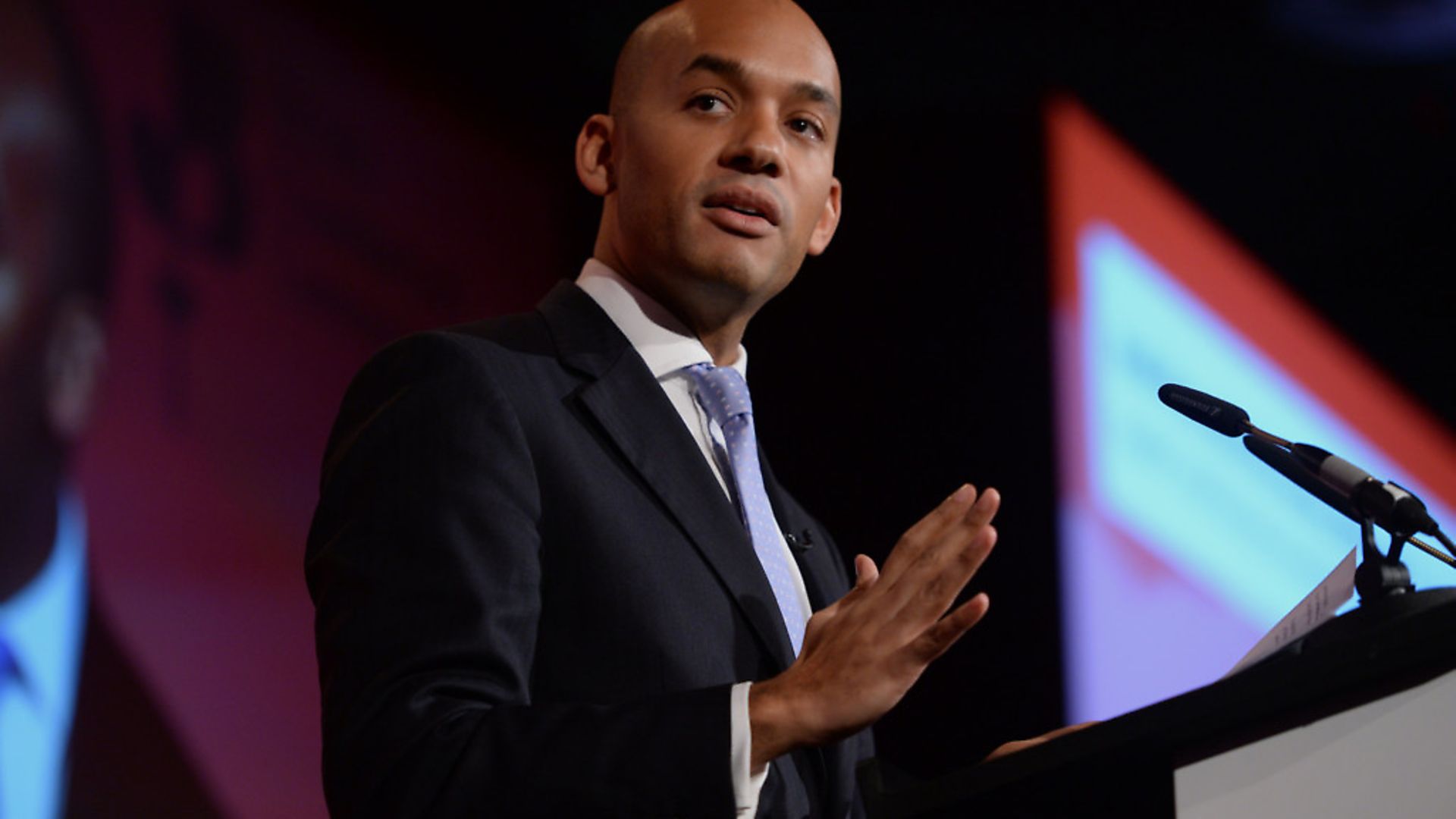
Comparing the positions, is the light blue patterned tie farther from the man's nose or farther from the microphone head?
the microphone head

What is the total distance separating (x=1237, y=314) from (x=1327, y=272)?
1.14 ft

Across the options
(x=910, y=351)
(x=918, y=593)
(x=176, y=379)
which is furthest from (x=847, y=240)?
(x=918, y=593)

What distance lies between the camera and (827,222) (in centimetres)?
229

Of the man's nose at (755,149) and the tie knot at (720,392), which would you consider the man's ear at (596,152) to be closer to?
the man's nose at (755,149)

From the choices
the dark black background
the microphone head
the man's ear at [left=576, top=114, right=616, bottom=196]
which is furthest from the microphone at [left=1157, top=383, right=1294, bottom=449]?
the dark black background

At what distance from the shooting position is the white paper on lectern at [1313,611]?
1.28 metres

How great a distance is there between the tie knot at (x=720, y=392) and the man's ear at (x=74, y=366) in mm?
1505

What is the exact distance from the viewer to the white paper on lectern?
128 centimetres

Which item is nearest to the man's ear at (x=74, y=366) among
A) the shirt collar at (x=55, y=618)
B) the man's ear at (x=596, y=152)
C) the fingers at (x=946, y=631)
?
the shirt collar at (x=55, y=618)

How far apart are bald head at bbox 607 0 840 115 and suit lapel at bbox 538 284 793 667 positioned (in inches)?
16.3

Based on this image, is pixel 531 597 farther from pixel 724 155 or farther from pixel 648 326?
pixel 724 155

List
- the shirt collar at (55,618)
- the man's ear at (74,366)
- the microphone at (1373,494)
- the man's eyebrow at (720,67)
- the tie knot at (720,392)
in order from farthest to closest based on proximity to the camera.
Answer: the man's ear at (74,366) → the shirt collar at (55,618) → the man's eyebrow at (720,67) → the tie knot at (720,392) → the microphone at (1373,494)

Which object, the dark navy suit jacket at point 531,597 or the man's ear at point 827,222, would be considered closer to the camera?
the dark navy suit jacket at point 531,597

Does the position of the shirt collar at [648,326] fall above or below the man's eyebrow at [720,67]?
below
